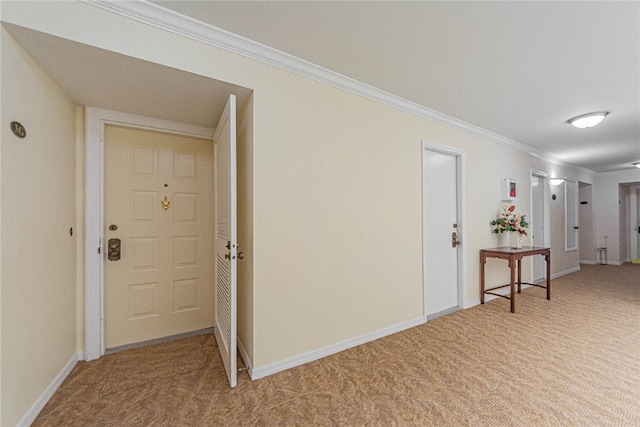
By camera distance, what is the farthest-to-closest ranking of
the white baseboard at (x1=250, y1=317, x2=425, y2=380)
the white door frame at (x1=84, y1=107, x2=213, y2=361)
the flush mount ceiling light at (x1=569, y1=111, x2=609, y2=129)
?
the flush mount ceiling light at (x1=569, y1=111, x2=609, y2=129) → the white door frame at (x1=84, y1=107, x2=213, y2=361) → the white baseboard at (x1=250, y1=317, x2=425, y2=380)

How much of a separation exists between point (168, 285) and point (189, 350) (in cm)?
64

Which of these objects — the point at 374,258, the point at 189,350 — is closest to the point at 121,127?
the point at 189,350

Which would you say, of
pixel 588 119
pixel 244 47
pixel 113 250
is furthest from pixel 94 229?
pixel 588 119

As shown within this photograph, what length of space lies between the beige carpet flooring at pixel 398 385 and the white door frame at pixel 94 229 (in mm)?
224

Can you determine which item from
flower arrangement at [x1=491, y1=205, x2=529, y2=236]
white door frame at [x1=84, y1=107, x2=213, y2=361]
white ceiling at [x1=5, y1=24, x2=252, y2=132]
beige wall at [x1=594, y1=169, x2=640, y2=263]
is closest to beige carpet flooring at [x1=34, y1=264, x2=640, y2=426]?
white door frame at [x1=84, y1=107, x2=213, y2=361]

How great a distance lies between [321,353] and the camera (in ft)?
7.29

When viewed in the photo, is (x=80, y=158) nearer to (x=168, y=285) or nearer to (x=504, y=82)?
(x=168, y=285)

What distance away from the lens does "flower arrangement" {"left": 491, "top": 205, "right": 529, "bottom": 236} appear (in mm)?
3781

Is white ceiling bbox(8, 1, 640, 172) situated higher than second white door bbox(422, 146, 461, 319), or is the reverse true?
white ceiling bbox(8, 1, 640, 172)

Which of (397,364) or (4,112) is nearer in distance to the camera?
(4,112)

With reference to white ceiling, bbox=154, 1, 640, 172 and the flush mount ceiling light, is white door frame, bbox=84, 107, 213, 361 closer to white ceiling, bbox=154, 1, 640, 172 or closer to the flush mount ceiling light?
white ceiling, bbox=154, 1, 640, 172

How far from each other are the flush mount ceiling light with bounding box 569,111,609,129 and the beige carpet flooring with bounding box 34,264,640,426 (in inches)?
89.1

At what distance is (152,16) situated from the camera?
158 cm

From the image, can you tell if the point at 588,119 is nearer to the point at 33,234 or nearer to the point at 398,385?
the point at 398,385
